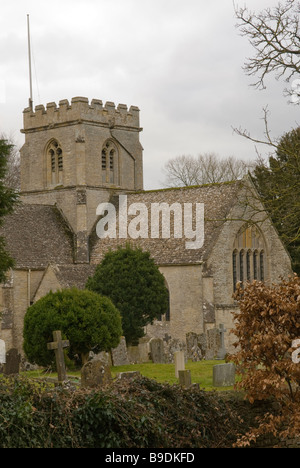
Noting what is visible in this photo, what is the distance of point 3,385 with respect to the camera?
11.3 m

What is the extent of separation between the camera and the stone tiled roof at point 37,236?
39.8 m

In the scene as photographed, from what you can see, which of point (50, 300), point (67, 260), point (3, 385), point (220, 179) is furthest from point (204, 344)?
point (220, 179)

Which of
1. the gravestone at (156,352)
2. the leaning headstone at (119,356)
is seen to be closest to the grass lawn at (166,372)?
the gravestone at (156,352)

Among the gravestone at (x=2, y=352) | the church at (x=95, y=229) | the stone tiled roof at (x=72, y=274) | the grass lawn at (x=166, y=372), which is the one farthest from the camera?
the church at (x=95, y=229)

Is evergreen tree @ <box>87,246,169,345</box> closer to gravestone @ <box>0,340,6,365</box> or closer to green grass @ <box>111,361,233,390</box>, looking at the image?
gravestone @ <box>0,340,6,365</box>

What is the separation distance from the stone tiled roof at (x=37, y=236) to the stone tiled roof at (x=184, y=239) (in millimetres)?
1730

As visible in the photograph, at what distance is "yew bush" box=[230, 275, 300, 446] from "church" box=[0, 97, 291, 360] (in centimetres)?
2012

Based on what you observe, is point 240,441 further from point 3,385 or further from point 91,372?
point 3,385

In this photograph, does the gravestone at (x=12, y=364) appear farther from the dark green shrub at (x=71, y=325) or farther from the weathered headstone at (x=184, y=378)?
the weathered headstone at (x=184, y=378)

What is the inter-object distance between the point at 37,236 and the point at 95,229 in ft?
12.1

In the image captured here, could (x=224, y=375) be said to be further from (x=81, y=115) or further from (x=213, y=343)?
(x=81, y=115)

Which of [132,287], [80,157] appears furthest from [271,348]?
[80,157]

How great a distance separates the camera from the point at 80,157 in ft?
144

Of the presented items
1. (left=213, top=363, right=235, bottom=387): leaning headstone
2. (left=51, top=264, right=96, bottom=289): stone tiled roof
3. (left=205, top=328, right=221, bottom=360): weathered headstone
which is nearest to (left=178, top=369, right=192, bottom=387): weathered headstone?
(left=213, top=363, right=235, bottom=387): leaning headstone
